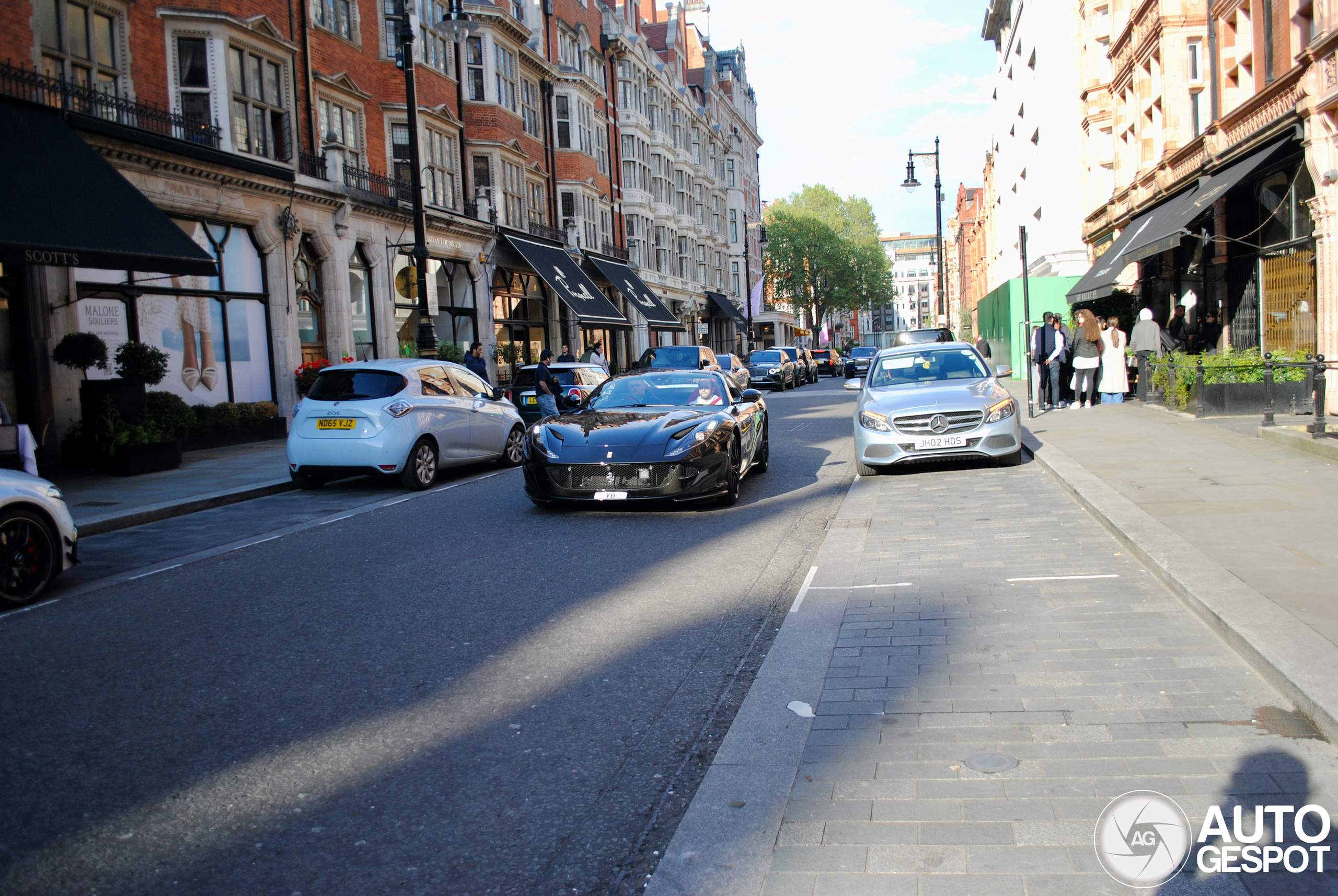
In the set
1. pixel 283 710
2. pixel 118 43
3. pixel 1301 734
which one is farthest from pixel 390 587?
pixel 118 43

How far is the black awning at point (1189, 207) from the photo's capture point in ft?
48.7

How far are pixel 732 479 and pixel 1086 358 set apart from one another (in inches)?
460

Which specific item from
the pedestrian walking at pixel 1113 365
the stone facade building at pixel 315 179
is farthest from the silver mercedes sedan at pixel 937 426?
the stone facade building at pixel 315 179

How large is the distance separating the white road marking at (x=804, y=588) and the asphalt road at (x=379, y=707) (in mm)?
98

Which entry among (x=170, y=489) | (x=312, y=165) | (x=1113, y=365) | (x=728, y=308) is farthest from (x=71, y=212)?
(x=728, y=308)

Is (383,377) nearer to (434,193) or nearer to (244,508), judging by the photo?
(244,508)

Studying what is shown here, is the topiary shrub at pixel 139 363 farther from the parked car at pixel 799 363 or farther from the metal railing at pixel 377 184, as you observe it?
the parked car at pixel 799 363

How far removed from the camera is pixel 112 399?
45.6 feet

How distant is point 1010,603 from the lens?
18.5 ft

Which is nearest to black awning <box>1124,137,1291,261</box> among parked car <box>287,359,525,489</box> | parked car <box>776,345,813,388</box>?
parked car <box>287,359,525,489</box>

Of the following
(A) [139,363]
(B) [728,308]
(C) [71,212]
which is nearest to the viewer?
(C) [71,212]

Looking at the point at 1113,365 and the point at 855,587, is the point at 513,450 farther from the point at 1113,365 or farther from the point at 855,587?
the point at 1113,365
